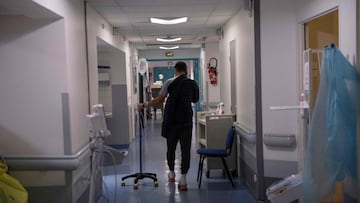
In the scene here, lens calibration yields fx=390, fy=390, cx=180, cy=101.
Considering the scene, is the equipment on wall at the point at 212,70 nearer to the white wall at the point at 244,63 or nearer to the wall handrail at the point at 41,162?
the white wall at the point at 244,63

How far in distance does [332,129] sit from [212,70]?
6677 mm

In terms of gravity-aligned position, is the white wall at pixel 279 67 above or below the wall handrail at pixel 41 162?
above

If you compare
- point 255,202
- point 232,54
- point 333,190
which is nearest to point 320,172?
point 333,190

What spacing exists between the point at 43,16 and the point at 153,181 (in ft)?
10.0

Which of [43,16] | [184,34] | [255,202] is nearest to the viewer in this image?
[43,16]

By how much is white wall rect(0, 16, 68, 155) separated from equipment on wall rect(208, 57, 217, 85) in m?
6.15

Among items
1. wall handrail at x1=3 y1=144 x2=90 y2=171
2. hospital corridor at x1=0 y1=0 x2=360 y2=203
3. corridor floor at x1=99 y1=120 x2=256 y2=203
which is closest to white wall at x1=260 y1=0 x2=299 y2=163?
hospital corridor at x1=0 y1=0 x2=360 y2=203

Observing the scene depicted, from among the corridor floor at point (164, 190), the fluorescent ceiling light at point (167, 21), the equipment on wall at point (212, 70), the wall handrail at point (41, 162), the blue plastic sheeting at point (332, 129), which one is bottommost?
the corridor floor at point (164, 190)

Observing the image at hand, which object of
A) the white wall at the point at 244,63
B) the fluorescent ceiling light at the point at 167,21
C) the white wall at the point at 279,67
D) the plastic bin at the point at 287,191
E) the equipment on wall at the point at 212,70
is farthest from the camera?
the equipment on wall at the point at 212,70

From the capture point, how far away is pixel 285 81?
13.8 feet

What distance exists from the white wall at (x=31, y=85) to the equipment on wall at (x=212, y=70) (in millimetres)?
6148

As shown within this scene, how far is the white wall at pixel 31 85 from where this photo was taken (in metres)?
3.58

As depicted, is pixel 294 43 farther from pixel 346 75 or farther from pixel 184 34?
pixel 184 34

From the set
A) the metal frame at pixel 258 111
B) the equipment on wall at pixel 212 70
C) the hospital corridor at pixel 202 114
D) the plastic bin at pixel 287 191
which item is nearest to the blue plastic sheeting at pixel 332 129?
the hospital corridor at pixel 202 114
